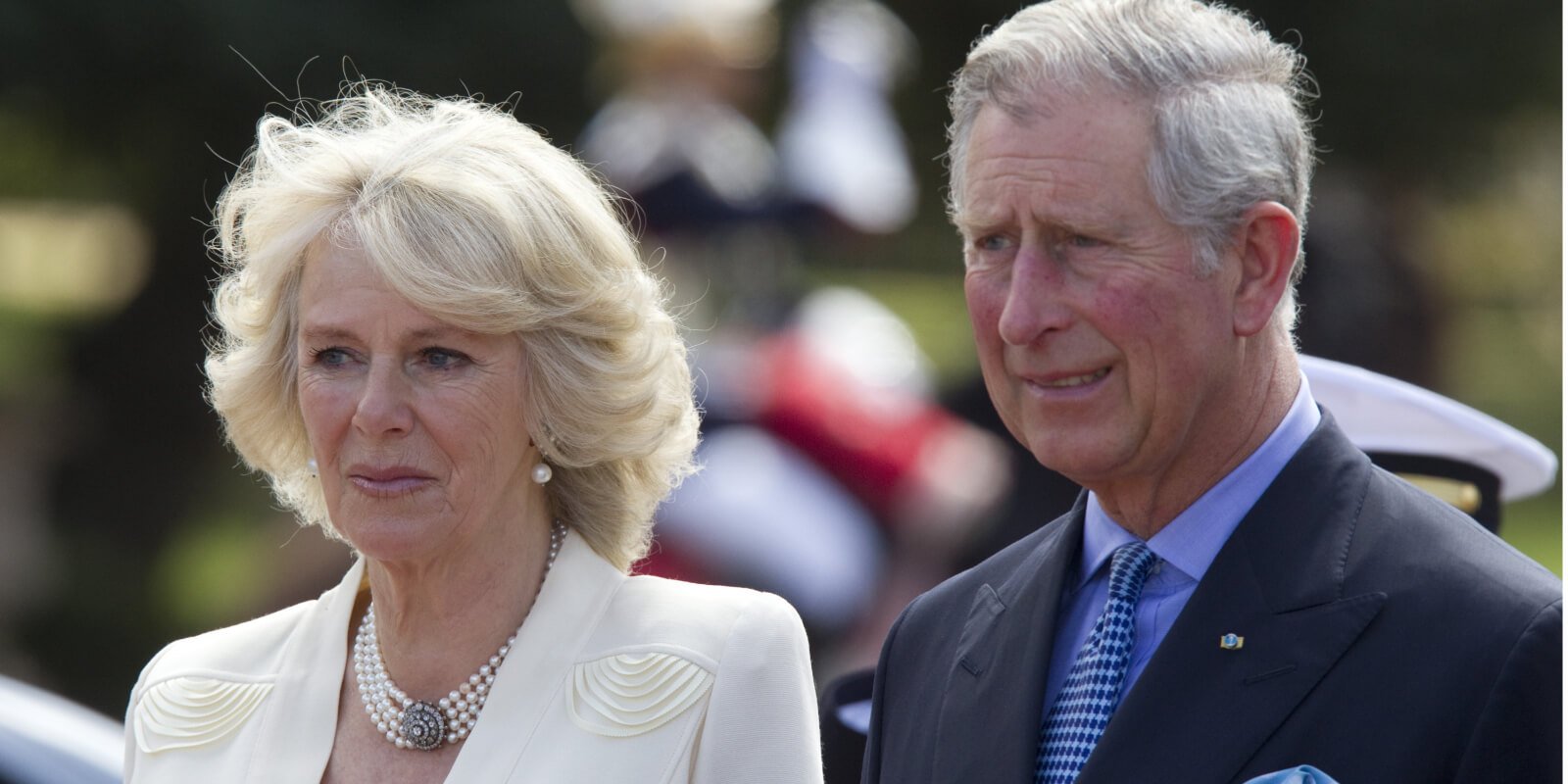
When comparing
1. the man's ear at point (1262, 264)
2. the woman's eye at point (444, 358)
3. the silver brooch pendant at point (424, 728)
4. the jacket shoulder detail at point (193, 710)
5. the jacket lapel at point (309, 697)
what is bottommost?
the jacket shoulder detail at point (193, 710)

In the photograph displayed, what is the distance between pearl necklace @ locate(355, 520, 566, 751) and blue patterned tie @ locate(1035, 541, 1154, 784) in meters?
0.86

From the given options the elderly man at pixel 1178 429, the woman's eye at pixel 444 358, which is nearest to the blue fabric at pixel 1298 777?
the elderly man at pixel 1178 429

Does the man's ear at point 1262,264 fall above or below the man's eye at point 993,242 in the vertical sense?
above

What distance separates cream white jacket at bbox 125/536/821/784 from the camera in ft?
9.16

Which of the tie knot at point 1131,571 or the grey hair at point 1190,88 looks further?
the tie knot at point 1131,571

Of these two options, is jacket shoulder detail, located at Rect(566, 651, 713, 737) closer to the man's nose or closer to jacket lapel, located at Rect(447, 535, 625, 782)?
jacket lapel, located at Rect(447, 535, 625, 782)

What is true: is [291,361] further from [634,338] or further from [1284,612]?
[1284,612]

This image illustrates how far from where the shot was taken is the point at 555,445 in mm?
3008

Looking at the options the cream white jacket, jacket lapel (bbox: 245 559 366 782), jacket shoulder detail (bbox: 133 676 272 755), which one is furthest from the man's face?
jacket shoulder detail (bbox: 133 676 272 755)

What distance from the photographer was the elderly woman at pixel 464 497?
2.81 m

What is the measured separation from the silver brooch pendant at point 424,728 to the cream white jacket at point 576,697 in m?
0.08

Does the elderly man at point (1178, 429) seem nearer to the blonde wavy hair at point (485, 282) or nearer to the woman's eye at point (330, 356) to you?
the blonde wavy hair at point (485, 282)

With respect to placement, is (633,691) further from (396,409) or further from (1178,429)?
(1178,429)

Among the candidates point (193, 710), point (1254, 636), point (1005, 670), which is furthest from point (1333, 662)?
point (193, 710)
